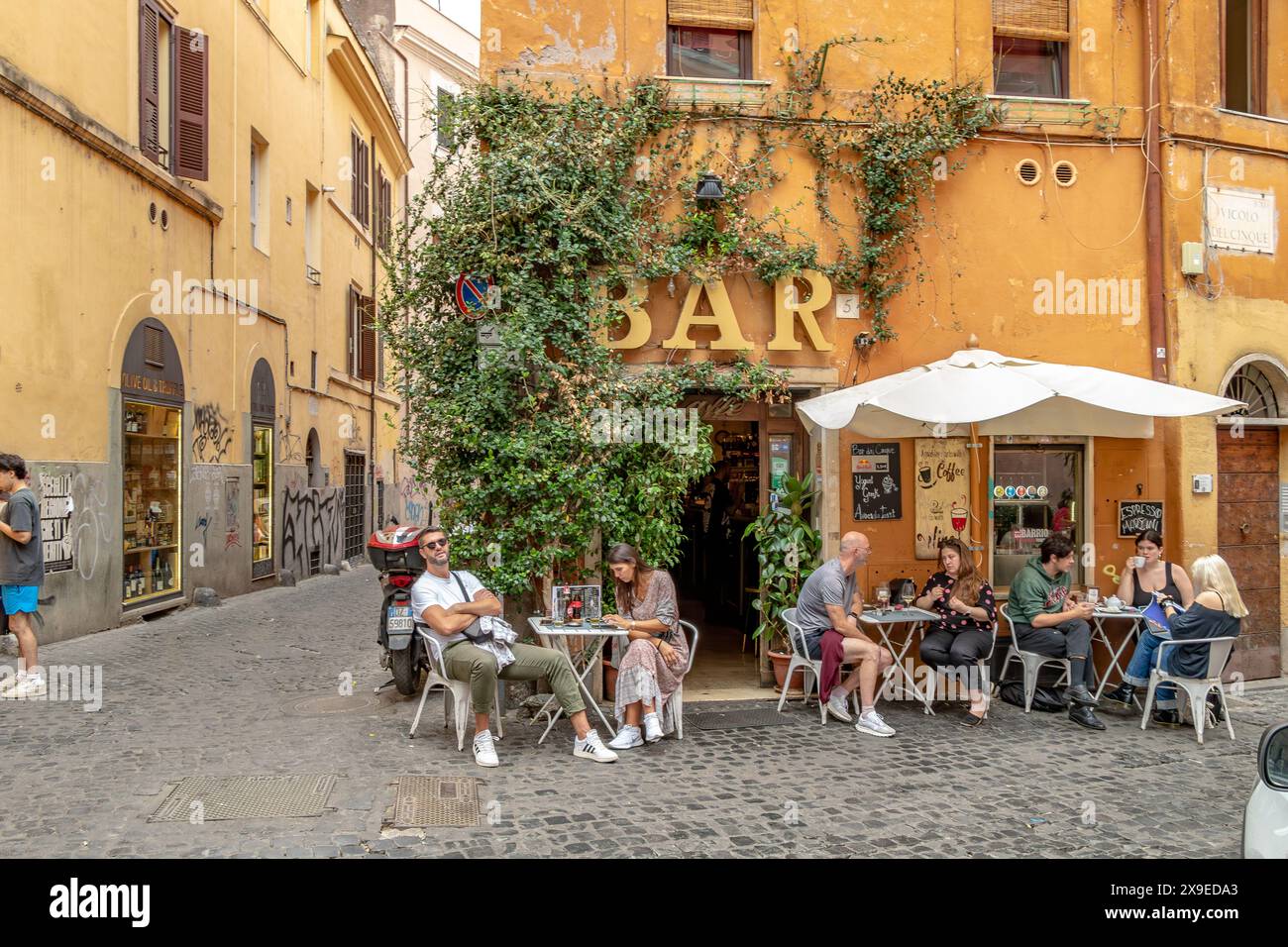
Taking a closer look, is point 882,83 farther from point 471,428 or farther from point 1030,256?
point 471,428

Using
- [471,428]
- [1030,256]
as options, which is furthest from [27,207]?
[1030,256]

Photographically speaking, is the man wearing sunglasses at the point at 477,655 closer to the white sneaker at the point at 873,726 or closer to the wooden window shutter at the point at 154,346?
the white sneaker at the point at 873,726

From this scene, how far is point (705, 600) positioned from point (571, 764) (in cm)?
621

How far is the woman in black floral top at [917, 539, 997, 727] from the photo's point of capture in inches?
277

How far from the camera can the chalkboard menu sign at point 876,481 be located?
7.96 m

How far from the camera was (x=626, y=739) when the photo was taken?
625cm

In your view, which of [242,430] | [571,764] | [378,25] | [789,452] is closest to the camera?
[571,764]

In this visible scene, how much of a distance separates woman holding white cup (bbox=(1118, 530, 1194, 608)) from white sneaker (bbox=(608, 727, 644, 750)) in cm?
396

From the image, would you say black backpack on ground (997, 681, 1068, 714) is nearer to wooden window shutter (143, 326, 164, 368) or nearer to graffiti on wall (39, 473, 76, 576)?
graffiti on wall (39, 473, 76, 576)

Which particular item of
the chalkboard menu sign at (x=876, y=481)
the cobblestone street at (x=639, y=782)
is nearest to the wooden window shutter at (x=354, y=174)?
the cobblestone street at (x=639, y=782)

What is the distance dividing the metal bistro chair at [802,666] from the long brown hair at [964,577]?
1.05m

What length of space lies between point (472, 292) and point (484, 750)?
3.35 metres

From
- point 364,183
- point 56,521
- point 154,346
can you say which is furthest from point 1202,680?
point 364,183

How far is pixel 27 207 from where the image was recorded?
9.15 meters
